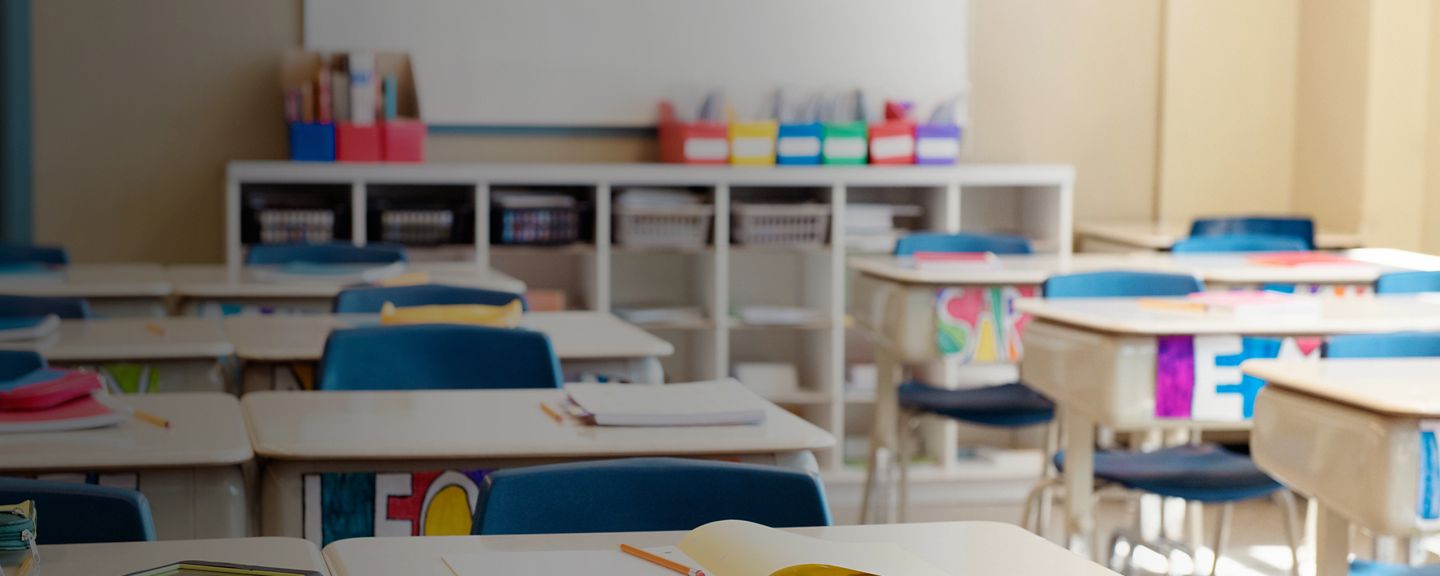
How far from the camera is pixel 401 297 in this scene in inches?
137

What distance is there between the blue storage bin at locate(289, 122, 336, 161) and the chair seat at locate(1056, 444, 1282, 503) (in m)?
2.82

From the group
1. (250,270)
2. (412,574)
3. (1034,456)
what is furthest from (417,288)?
(1034,456)

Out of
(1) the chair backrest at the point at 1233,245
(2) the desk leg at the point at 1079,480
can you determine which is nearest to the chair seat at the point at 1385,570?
(2) the desk leg at the point at 1079,480

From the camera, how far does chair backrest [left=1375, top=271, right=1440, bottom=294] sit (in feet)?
13.0

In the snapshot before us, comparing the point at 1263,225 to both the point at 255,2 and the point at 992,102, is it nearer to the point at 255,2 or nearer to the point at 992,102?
the point at 992,102

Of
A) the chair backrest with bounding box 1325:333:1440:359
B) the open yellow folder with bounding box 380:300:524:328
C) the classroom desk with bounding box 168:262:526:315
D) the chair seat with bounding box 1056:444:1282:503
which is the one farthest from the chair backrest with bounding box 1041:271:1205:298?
the open yellow folder with bounding box 380:300:524:328

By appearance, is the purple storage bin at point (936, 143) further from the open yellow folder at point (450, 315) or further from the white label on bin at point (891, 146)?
the open yellow folder at point (450, 315)

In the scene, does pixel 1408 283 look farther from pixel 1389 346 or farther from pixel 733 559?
pixel 733 559

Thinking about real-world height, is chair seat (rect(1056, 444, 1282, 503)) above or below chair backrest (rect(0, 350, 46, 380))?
below

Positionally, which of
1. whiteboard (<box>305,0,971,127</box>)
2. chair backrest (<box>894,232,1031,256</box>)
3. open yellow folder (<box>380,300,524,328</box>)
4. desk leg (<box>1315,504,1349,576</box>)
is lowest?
desk leg (<box>1315,504,1349,576</box>)

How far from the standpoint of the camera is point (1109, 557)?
14.4 feet

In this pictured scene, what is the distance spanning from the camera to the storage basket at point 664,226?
5.48 metres

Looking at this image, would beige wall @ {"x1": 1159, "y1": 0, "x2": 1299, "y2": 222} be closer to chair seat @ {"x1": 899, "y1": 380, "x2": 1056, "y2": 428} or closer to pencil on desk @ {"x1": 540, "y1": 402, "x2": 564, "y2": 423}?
chair seat @ {"x1": 899, "y1": 380, "x2": 1056, "y2": 428}

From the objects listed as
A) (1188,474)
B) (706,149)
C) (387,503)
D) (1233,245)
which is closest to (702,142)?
(706,149)
